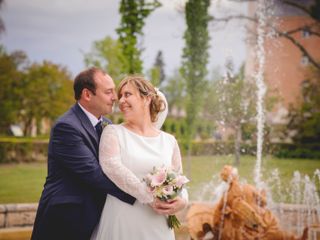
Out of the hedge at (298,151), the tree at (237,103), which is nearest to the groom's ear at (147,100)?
the tree at (237,103)

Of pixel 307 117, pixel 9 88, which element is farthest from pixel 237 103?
pixel 9 88

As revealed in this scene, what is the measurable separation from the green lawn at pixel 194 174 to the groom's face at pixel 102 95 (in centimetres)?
670

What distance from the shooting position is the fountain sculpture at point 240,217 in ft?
17.1

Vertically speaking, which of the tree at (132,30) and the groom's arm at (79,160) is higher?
the tree at (132,30)

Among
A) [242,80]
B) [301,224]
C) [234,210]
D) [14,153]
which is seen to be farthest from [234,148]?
[234,210]

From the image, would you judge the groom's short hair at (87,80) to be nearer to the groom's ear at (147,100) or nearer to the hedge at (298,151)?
the groom's ear at (147,100)

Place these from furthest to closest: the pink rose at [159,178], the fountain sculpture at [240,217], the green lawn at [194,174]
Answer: the green lawn at [194,174] < the fountain sculpture at [240,217] < the pink rose at [159,178]

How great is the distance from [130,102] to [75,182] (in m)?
0.66

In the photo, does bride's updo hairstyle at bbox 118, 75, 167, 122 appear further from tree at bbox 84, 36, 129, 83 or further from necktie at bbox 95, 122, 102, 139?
tree at bbox 84, 36, 129, 83

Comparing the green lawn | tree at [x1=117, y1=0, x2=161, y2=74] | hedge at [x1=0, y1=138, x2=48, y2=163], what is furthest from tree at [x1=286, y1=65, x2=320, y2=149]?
tree at [x1=117, y1=0, x2=161, y2=74]

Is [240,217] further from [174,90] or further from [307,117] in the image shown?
[174,90]

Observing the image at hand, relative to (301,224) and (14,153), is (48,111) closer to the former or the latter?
(14,153)

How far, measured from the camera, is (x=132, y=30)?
1132cm

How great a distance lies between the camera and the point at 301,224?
7.17 meters
